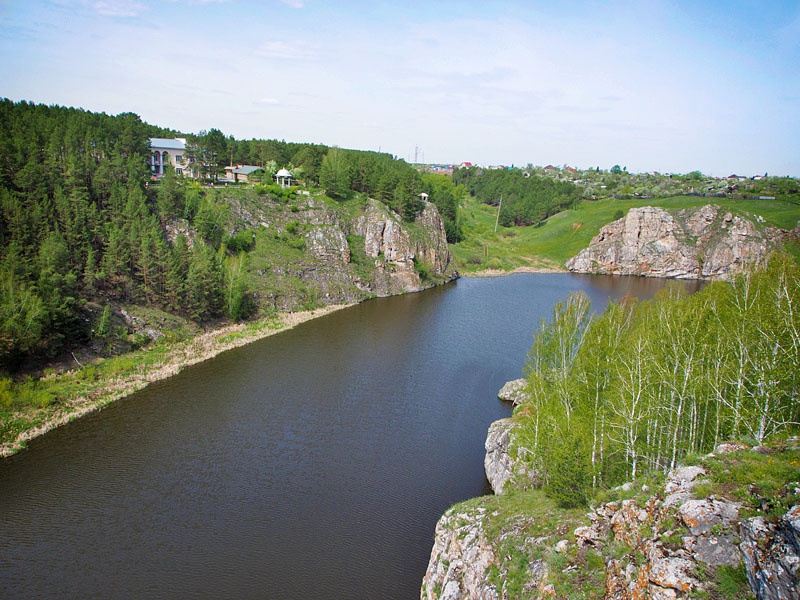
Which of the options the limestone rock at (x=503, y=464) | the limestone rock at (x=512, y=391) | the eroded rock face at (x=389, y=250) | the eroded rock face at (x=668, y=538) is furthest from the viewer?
the eroded rock face at (x=389, y=250)

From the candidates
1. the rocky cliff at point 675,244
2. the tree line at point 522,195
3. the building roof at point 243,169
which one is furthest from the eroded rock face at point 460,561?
the tree line at point 522,195

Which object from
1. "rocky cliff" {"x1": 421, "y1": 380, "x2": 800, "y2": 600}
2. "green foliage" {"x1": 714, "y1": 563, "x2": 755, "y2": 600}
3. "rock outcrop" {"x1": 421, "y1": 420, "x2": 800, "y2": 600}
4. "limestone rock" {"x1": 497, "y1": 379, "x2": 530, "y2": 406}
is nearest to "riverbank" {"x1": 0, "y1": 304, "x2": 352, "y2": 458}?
"limestone rock" {"x1": 497, "y1": 379, "x2": 530, "y2": 406}

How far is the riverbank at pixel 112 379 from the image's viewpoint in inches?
1135

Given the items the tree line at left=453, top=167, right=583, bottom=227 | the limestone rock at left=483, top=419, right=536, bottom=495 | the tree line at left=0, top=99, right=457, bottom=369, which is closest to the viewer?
the limestone rock at left=483, top=419, right=536, bottom=495

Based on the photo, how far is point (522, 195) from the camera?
467 ft

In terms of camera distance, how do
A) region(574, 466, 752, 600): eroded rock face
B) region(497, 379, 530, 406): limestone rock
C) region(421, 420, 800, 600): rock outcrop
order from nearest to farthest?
region(421, 420, 800, 600): rock outcrop, region(574, 466, 752, 600): eroded rock face, region(497, 379, 530, 406): limestone rock

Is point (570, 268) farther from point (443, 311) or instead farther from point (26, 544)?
point (26, 544)

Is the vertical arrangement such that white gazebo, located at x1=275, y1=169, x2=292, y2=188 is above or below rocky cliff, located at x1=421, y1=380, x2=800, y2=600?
above

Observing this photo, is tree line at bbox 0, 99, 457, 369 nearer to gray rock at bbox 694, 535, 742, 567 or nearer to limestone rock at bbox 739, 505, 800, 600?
gray rock at bbox 694, 535, 742, 567

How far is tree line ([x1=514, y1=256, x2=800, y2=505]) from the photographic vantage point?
1563 centimetres

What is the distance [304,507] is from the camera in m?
23.6

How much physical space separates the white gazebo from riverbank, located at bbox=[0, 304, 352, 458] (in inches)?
1300

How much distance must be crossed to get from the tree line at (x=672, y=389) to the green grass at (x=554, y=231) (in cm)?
6707

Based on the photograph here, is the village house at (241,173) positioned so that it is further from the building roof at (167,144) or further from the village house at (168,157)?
the building roof at (167,144)
